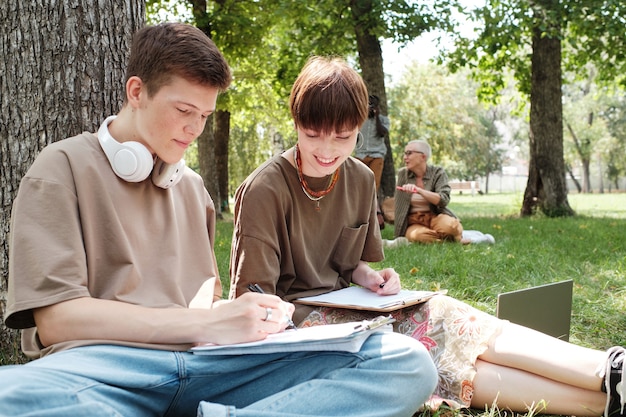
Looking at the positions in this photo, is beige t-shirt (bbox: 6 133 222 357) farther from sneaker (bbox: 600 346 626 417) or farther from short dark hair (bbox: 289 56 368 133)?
sneaker (bbox: 600 346 626 417)

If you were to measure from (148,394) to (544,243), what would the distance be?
20.7 ft

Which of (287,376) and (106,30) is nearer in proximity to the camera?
(287,376)

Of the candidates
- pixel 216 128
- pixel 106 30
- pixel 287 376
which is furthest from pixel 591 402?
pixel 216 128

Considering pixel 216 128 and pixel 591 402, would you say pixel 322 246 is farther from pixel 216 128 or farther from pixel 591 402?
pixel 216 128

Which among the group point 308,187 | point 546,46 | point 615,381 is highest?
point 546,46

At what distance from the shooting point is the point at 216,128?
15711 millimetres

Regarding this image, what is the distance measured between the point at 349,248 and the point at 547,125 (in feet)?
35.4

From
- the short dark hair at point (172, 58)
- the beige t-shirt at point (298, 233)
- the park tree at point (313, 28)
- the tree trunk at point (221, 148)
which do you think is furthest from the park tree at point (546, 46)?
the short dark hair at point (172, 58)

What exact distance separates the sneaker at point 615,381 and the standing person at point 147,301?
65cm

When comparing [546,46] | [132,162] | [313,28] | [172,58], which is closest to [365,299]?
[132,162]

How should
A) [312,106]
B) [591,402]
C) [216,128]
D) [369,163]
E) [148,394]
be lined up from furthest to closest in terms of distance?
[216,128] < [369,163] < [312,106] < [591,402] < [148,394]

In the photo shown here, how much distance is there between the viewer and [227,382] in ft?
6.53

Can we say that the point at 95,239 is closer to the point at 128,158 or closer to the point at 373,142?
the point at 128,158

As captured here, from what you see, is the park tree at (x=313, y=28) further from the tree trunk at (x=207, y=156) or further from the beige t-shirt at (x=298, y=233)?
the beige t-shirt at (x=298, y=233)
